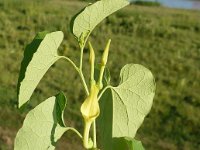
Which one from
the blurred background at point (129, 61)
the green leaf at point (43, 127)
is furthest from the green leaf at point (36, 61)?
the blurred background at point (129, 61)

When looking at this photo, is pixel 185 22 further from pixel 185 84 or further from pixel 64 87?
pixel 64 87

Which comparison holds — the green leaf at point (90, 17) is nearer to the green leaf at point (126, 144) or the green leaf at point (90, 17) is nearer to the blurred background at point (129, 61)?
the green leaf at point (126, 144)

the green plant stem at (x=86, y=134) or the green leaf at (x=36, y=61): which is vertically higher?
the green leaf at (x=36, y=61)

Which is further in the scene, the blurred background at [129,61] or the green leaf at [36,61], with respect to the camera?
the blurred background at [129,61]

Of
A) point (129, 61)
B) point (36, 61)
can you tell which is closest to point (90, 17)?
point (36, 61)

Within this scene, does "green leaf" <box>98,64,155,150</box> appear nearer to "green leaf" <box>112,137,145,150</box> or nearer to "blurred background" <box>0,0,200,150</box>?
"green leaf" <box>112,137,145,150</box>
